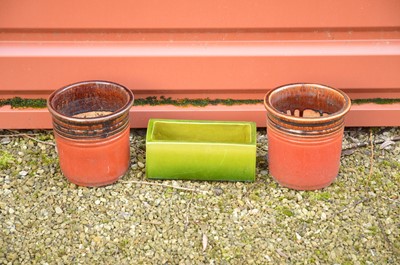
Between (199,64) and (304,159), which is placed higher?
(199,64)

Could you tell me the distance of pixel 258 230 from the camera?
10.6 feet

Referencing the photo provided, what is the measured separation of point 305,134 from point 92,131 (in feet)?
3.69

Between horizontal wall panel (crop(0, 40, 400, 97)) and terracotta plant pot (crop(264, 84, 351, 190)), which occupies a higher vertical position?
horizontal wall panel (crop(0, 40, 400, 97))

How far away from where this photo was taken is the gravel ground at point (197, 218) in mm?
3088

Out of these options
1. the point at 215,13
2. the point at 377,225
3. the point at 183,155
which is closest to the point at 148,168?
the point at 183,155

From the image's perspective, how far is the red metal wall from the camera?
3584 mm

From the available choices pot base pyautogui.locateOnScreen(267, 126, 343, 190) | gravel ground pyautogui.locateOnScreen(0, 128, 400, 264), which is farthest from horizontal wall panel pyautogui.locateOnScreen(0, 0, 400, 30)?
gravel ground pyautogui.locateOnScreen(0, 128, 400, 264)

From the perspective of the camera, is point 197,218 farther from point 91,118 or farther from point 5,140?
point 5,140

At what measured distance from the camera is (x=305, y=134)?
3.31 meters

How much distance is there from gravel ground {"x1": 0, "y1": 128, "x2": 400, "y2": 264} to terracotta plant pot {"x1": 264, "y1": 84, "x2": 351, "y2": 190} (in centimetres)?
10

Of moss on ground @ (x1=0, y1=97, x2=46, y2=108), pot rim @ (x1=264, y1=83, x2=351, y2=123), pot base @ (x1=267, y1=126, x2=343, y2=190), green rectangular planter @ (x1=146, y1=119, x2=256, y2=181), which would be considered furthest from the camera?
moss on ground @ (x1=0, y1=97, x2=46, y2=108)

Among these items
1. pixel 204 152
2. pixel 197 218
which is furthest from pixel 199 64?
pixel 197 218

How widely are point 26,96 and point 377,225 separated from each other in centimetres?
221

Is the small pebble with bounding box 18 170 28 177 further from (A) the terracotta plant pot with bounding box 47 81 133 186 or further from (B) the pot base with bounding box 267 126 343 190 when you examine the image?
(B) the pot base with bounding box 267 126 343 190
